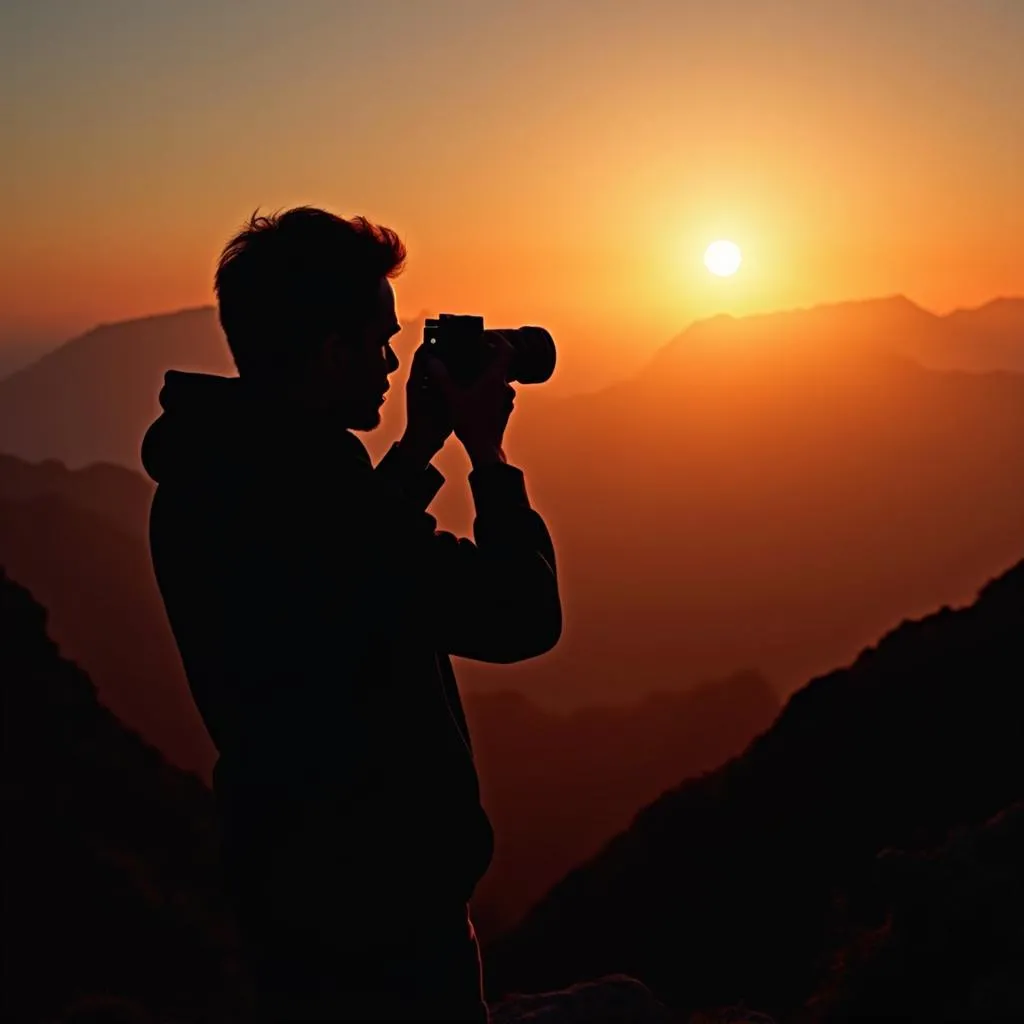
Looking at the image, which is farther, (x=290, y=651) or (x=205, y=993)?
(x=205, y=993)

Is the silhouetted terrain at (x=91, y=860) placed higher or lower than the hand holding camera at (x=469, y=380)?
higher

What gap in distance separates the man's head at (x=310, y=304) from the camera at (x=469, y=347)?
266 millimetres

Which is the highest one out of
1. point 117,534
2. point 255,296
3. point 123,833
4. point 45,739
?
point 117,534

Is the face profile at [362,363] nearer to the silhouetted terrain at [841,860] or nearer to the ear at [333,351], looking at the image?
the ear at [333,351]

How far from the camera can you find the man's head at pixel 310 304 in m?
2.23

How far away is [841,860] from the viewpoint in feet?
27.7

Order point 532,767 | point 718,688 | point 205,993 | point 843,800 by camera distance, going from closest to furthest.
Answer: point 843,800, point 205,993, point 532,767, point 718,688

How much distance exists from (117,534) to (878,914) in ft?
585

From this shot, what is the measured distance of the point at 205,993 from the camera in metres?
15.9

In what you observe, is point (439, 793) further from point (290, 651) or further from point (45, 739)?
point (45, 739)

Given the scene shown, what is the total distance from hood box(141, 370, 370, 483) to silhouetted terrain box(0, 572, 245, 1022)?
10.7 meters

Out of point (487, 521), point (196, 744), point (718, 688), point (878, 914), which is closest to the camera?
point (487, 521)

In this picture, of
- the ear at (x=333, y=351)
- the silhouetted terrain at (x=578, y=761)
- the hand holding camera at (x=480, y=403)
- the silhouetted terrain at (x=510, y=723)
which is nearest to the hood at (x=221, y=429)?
the ear at (x=333, y=351)

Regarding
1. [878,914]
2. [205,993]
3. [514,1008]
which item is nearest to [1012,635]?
[878,914]
